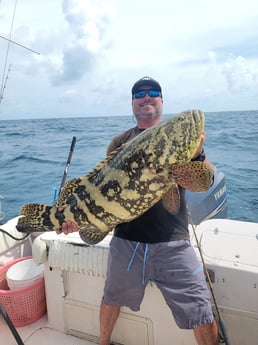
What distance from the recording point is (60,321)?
3.78 metres

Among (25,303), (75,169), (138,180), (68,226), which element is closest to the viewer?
(138,180)

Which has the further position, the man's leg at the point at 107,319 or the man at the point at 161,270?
the man's leg at the point at 107,319

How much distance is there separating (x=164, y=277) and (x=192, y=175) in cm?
102

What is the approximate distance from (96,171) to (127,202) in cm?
39

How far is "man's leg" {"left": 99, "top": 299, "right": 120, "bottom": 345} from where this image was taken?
3.12 meters

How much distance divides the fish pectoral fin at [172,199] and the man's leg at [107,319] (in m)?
1.23

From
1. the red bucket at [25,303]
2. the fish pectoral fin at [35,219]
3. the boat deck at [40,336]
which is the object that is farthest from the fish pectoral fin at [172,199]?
the red bucket at [25,303]

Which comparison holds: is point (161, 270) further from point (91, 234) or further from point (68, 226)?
point (68, 226)

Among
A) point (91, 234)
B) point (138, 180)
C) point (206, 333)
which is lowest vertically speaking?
point (206, 333)

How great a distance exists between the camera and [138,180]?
242 centimetres

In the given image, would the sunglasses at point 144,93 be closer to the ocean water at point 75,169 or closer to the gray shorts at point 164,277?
the gray shorts at point 164,277

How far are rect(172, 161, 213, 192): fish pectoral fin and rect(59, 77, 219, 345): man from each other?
26 centimetres

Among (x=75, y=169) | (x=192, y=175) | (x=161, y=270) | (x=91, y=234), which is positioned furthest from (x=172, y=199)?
(x=75, y=169)

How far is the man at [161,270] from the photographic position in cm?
268
